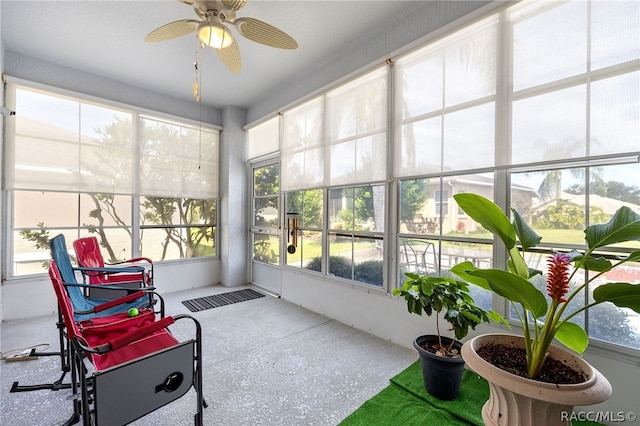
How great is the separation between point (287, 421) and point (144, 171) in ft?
13.0

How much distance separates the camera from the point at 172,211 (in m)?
4.43

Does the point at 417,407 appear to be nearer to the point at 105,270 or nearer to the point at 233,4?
the point at 105,270

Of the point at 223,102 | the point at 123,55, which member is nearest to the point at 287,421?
the point at 123,55

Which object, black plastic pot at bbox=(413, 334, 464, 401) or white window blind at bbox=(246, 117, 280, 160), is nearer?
black plastic pot at bbox=(413, 334, 464, 401)

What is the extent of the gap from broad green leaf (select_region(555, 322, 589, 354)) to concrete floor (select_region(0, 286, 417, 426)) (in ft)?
3.98

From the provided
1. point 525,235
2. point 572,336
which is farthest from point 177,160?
point 572,336

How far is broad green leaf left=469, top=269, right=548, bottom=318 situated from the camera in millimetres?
1090

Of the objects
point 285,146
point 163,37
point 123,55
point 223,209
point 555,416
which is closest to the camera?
point 555,416

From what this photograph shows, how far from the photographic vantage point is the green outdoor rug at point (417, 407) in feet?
5.35

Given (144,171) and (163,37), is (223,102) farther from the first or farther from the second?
(163,37)

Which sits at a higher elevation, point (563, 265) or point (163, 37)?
point (163, 37)

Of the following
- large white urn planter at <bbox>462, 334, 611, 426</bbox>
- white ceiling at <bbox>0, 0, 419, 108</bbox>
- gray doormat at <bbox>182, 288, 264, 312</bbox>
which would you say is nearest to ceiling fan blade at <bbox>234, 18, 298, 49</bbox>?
white ceiling at <bbox>0, 0, 419, 108</bbox>

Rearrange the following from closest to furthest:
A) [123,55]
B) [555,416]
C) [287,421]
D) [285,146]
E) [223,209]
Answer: [555,416] → [287,421] → [123,55] → [285,146] → [223,209]

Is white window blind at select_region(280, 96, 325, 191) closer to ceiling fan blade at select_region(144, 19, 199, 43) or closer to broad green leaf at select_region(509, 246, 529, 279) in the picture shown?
ceiling fan blade at select_region(144, 19, 199, 43)
